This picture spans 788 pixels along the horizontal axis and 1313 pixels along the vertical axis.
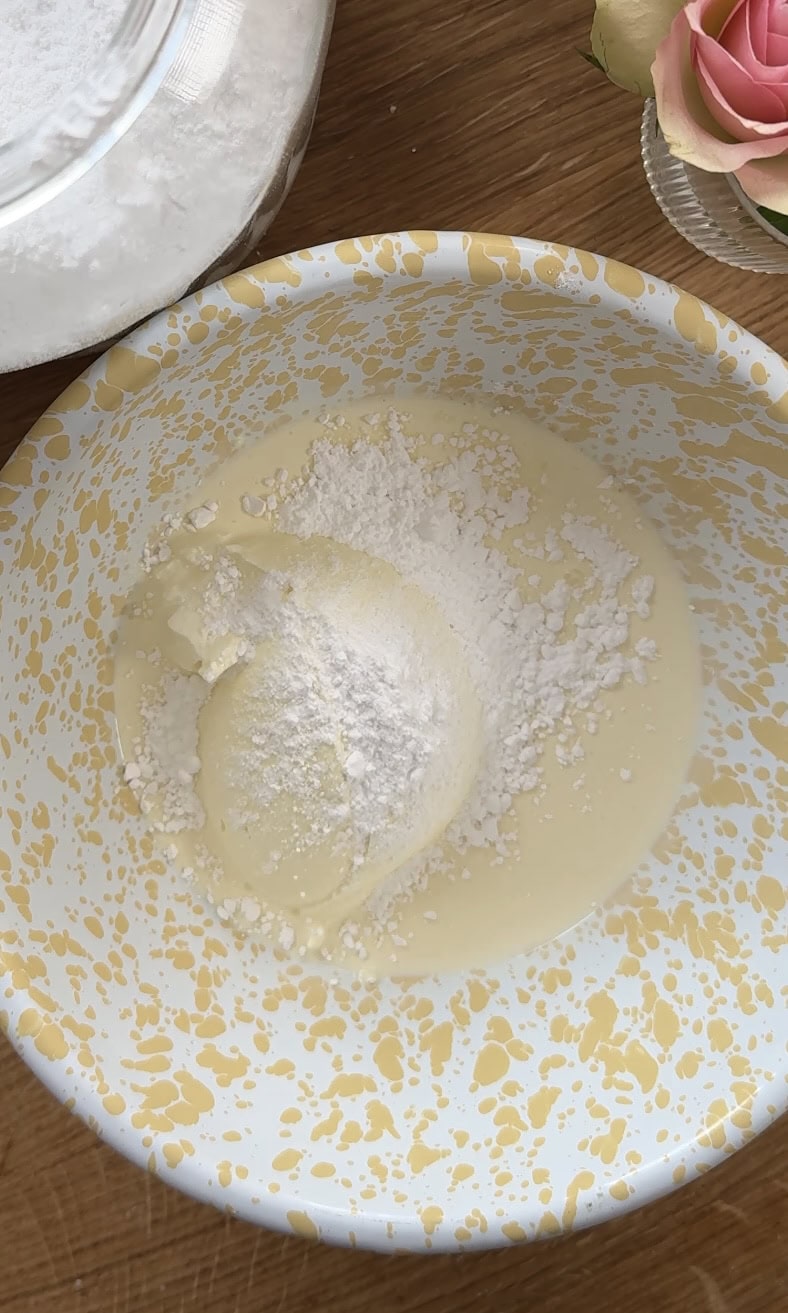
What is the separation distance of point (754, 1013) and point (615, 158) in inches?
17.1

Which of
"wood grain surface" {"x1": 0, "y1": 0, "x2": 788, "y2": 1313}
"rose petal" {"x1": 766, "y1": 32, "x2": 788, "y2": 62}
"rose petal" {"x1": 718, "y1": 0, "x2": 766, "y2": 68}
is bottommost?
"wood grain surface" {"x1": 0, "y1": 0, "x2": 788, "y2": 1313}

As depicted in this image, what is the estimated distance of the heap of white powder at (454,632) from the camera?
58cm

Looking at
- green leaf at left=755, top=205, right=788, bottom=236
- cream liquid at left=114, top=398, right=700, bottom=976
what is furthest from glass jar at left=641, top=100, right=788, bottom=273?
cream liquid at left=114, top=398, right=700, bottom=976

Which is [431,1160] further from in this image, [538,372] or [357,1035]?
[538,372]

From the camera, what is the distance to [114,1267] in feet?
1.90

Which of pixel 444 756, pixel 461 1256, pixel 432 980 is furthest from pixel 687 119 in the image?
pixel 461 1256

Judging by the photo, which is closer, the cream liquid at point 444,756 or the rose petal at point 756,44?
the rose petal at point 756,44

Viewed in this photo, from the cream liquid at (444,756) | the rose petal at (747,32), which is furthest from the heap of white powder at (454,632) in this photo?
the rose petal at (747,32)

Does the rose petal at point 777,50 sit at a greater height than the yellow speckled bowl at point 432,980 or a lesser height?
greater

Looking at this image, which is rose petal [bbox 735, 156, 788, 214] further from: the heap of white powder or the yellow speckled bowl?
the heap of white powder

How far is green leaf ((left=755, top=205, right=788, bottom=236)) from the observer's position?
49cm

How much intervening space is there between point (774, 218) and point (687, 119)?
0.29ft

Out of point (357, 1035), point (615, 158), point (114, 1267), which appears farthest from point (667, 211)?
point (114, 1267)

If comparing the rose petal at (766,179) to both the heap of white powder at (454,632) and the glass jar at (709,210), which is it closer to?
the glass jar at (709,210)
